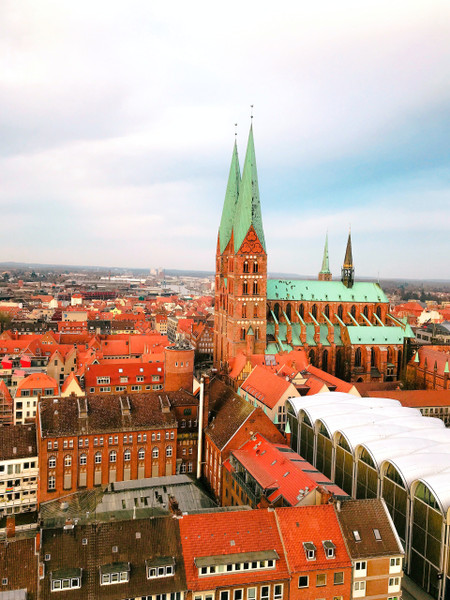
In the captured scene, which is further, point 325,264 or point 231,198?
point 325,264

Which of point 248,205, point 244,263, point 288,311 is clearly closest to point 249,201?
point 248,205

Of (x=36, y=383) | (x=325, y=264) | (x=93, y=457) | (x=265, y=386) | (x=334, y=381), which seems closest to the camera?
(x=93, y=457)

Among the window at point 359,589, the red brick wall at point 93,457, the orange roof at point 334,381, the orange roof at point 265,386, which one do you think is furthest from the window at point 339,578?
the orange roof at point 334,381

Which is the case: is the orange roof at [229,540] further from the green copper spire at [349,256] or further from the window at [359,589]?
the green copper spire at [349,256]

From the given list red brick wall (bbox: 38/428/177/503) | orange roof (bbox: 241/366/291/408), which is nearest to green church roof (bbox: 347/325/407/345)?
orange roof (bbox: 241/366/291/408)

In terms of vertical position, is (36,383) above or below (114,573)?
above

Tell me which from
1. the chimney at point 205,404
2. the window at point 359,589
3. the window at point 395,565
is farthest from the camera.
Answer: the chimney at point 205,404

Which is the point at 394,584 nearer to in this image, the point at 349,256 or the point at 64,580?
the point at 64,580
